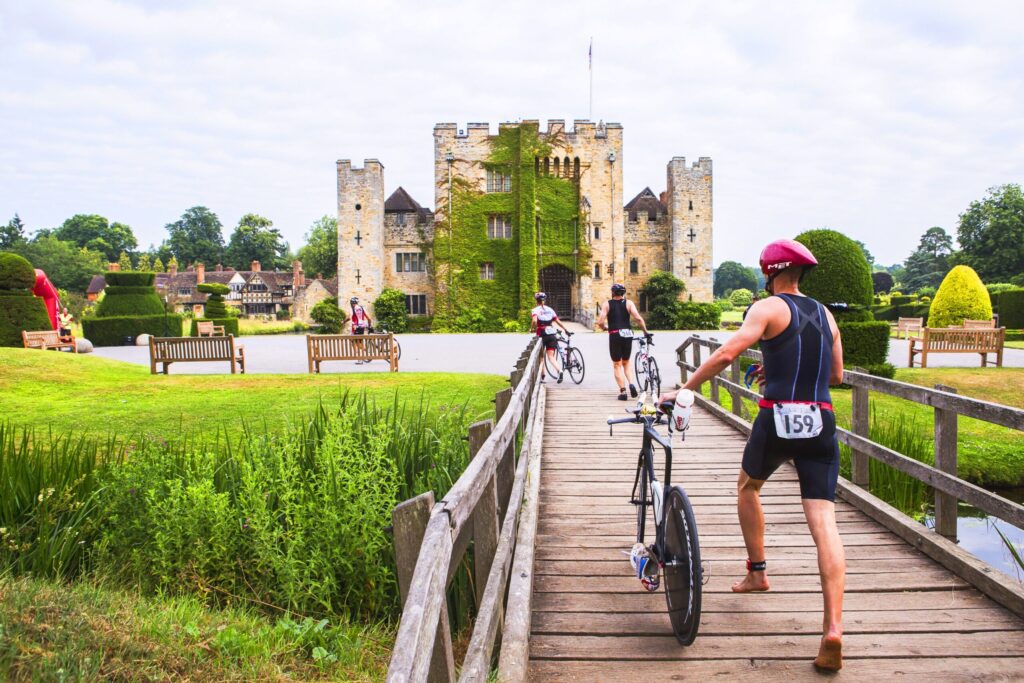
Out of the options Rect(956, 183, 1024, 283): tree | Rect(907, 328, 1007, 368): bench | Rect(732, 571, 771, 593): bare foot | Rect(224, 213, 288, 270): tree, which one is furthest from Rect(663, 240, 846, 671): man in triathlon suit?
Rect(224, 213, 288, 270): tree

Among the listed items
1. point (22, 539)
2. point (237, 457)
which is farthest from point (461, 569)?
point (22, 539)

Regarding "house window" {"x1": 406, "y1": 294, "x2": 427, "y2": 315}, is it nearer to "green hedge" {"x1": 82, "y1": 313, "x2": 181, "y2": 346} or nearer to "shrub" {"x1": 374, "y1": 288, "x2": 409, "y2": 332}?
"shrub" {"x1": 374, "y1": 288, "x2": 409, "y2": 332}

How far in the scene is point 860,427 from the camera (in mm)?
5430

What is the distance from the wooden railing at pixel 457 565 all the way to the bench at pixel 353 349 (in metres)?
11.1

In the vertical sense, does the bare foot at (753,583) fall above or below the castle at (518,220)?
below

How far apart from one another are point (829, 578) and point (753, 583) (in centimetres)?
79

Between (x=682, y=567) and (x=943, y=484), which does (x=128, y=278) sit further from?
(x=943, y=484)

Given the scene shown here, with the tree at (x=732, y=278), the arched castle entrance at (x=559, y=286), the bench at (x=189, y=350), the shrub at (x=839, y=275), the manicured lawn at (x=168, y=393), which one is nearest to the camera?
the manicured lawn at (x=168, y=393)

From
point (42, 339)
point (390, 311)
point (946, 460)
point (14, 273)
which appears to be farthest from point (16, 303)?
point (946, 460)

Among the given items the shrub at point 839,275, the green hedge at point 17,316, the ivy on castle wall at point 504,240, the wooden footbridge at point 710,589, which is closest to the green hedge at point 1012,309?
the ivy on castle wall at point 504,240

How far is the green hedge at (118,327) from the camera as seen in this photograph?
87.7 ft

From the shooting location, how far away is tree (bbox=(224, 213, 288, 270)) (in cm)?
9462

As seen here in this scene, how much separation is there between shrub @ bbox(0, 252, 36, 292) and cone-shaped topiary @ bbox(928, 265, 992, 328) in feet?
99.1

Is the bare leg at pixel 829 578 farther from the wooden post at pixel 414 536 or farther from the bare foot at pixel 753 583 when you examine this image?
the wooden post at pixel 414 536
